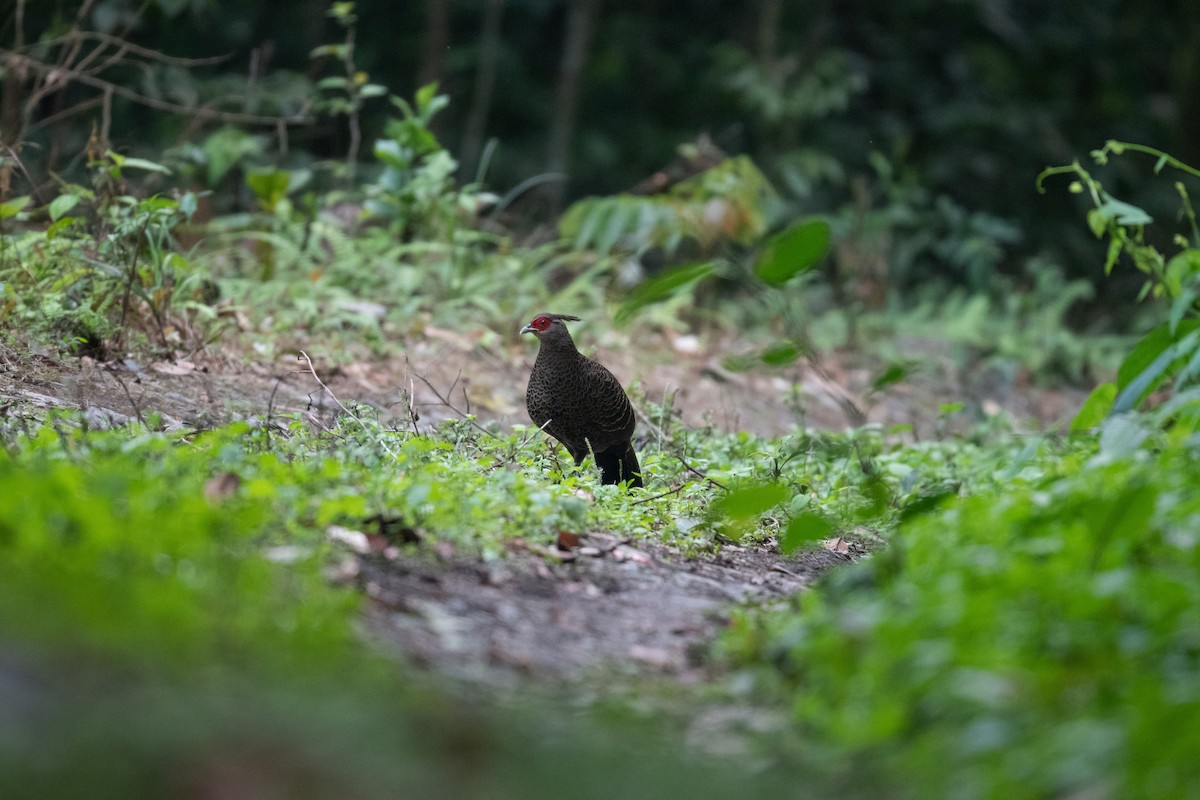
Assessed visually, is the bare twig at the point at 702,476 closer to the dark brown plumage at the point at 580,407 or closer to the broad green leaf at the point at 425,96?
the dark brown plumage at the point at 580,407

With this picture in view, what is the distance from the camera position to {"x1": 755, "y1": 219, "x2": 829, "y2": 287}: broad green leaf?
269 centimetres

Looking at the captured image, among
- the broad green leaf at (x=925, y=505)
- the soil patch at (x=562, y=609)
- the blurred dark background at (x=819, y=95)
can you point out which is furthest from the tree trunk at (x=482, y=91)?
the broad green leaf at (x=925, y=505)

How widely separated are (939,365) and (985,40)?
5671 mm

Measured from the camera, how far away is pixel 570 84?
10.5 meters

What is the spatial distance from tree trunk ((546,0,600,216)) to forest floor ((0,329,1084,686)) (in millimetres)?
3408

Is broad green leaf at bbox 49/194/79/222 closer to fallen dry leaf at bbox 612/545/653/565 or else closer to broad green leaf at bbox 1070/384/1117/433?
fallen dry leaf at bbox 612/545/653/565

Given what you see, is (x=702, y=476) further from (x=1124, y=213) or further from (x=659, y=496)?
(x=1124, y=213)

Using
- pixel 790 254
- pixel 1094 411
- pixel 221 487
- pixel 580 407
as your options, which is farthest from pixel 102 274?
pixel 1094 411

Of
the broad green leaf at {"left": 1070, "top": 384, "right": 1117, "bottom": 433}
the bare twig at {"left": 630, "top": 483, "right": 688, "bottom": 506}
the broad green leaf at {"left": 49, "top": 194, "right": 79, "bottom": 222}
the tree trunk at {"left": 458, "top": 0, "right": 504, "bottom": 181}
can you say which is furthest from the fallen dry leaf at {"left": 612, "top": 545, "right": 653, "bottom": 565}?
the tree trunk at {"left": 458, "top": 0, "right": 504, "bottom": 181}

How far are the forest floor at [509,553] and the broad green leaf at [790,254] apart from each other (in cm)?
36

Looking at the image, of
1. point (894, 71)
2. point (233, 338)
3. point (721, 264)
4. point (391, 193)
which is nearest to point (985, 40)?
point (894, 71)

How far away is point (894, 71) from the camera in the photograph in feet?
42.2

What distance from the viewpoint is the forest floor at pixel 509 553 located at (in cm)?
268

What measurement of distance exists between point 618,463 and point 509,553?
1.61 metres
